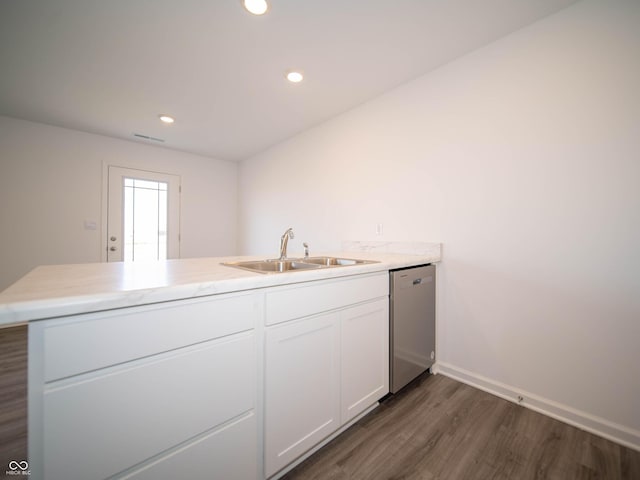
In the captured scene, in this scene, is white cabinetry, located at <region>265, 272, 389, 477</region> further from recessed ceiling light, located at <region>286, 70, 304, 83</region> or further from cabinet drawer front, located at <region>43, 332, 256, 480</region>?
recessed ceiling light, located at <region>286, 70, 304, 83</region>

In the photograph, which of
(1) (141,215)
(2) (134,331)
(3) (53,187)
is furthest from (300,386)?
(3) (53,187)

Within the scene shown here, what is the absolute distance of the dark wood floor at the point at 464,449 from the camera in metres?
1.18

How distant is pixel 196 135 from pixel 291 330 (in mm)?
3521

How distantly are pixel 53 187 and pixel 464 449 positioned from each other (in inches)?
196

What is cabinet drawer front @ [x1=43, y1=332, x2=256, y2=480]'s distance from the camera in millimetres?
669

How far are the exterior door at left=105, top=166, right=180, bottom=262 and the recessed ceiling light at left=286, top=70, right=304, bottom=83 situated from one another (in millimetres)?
2957

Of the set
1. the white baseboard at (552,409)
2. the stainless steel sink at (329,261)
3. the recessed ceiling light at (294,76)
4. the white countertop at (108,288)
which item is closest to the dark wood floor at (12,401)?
the white countertop at (108,288)

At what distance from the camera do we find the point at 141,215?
4.03 m

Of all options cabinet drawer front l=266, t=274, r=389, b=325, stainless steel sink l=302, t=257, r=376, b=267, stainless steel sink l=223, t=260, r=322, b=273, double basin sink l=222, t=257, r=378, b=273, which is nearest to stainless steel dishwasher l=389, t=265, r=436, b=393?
cabinet drawer front l=266, t=274, r=389, b=325

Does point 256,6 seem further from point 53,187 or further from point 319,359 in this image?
point 53,187

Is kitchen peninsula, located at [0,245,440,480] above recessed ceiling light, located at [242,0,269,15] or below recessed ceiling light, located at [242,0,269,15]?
below

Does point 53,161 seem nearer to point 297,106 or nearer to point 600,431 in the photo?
point 297,106

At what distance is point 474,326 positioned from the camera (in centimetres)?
191

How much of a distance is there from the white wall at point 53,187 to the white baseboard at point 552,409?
462 centimetres
